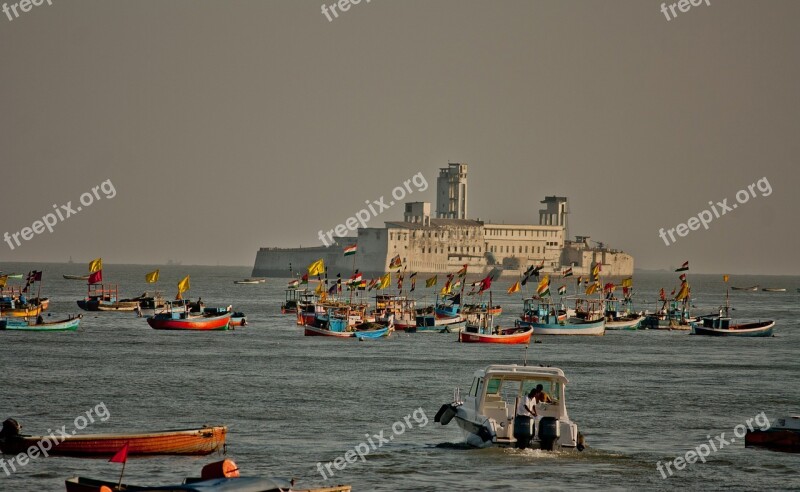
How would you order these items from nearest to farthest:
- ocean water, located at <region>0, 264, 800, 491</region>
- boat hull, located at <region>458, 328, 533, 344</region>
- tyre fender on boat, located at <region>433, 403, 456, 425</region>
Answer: ocean water, located at <region>0, 264, 800, 491</region>, tyre fender on boat, located at <region>433, 403, 456, 425</region>, boat hull, located at <region>458, 328, 533, 344</region>

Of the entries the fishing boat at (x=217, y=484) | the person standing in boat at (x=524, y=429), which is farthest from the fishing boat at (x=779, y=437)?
the fishing boat at (x=217, y=484)

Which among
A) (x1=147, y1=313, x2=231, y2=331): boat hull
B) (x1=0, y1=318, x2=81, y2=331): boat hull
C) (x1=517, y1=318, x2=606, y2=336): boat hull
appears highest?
(x1=517, y1=318, x2=606, y2=336): boat hull

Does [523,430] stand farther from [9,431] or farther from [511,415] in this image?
[9,431]

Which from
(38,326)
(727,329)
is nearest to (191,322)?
(38,326)

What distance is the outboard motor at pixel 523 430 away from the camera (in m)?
31.5

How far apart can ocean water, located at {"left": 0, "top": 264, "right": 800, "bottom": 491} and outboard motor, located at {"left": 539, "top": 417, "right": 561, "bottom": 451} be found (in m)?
0.36

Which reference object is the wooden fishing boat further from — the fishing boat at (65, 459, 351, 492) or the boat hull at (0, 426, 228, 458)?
the fishing boat at (65, 459, 351, 492)

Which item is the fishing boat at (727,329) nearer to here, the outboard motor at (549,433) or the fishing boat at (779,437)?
the fishing boat at (779,437)

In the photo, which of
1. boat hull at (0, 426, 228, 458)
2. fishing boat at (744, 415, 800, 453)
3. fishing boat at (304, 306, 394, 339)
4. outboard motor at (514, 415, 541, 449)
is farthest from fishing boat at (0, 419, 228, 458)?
fishing boat at (304, 306, 394, 339)

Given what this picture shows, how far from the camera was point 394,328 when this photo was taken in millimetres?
95312

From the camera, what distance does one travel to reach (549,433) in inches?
1239

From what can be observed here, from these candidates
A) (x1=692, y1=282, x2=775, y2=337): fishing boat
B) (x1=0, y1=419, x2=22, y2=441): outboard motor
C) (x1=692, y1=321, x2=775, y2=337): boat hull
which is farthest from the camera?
(x1=692, y1=282, x2=775, y2=337): fishing boat

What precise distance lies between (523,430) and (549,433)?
1.93ft

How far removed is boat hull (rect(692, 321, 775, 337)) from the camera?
96938 mm
